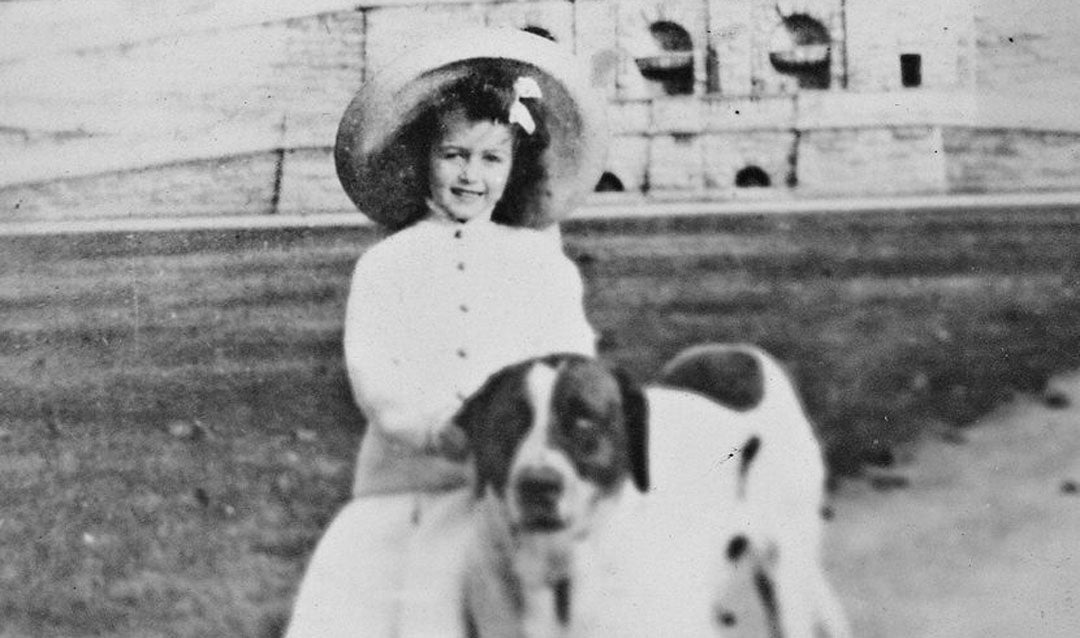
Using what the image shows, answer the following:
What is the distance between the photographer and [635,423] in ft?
5.44

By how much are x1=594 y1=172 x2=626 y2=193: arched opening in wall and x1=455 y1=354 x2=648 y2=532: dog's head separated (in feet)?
4.32

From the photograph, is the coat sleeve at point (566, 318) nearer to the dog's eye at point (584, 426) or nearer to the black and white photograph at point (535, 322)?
the black and white photograph at point (535, 322)

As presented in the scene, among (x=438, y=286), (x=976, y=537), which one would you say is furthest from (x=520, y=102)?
(x=976, y=537)

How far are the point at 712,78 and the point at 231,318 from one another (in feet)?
4.55

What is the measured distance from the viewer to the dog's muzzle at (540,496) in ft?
5.04

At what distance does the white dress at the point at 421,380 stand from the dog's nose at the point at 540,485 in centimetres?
22

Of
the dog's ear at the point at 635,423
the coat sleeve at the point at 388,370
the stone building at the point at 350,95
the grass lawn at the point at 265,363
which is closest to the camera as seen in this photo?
the dog's ear at the point at 635,423

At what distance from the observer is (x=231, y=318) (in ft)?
9.50

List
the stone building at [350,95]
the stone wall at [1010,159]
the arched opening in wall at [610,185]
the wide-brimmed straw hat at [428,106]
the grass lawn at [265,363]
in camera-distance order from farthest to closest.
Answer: the arched opening in wall at [610,185]
the stone building at [350,95]
the stone wall at [1010,159]
the grass lawn at [265,363]
the wide-brimmed straw hat at [428,106]

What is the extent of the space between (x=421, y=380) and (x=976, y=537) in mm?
1093

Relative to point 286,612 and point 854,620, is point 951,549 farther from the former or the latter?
point 286,612

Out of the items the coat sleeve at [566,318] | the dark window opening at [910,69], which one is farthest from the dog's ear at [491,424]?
the dark window opening at [910,69]

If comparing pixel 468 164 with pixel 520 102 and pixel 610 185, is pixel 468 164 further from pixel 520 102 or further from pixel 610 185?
pixel 610 185

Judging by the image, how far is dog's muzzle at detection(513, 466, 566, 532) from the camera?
1537 mm
